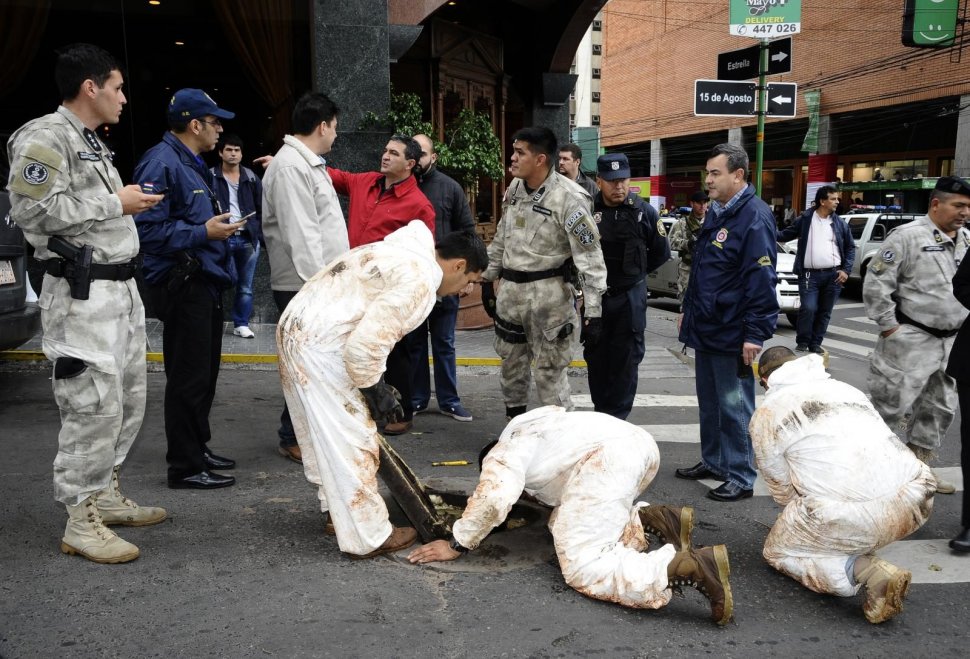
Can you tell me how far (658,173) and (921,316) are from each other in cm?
3659

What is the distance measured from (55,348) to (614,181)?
3487mm

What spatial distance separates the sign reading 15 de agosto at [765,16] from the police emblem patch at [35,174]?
8215mm

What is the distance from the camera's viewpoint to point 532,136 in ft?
16.8

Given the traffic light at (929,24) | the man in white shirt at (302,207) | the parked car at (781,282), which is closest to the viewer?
the man in white shirt at (302,207)

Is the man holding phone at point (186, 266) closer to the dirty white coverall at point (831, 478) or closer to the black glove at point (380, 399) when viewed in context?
the black glove at point (380, 399)

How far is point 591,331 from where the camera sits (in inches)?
204

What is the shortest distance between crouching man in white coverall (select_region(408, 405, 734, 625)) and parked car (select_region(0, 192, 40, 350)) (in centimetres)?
381

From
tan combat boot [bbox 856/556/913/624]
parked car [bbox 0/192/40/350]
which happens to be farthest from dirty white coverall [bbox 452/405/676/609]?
parked car [bbox 0/192/40/350]

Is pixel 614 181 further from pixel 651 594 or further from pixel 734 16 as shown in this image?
pixel 734 16

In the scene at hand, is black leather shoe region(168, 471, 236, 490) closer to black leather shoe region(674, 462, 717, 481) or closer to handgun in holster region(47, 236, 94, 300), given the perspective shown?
handgun in holster region(47, 236, 94, 300)

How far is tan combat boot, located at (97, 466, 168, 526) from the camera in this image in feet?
13.1

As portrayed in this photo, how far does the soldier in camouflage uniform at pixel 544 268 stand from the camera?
509 centimetres

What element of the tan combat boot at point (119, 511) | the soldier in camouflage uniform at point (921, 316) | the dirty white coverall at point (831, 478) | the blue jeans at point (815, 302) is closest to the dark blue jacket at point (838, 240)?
the blue jeans at point (815, 302)

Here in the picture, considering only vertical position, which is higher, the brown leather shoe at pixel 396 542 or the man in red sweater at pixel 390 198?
the man in red sweater at pixel 390 198
